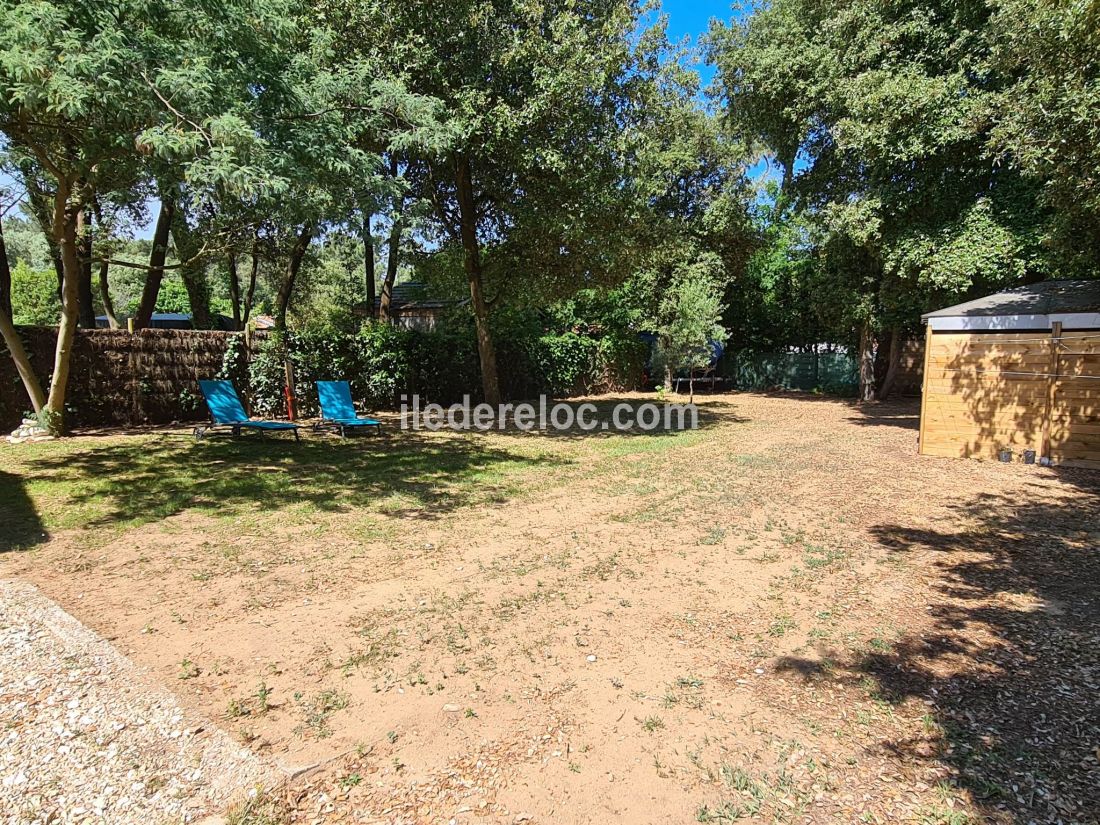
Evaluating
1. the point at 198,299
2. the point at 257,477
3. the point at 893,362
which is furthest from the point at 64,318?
the point at 893,362

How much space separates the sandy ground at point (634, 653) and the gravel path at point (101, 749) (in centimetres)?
13

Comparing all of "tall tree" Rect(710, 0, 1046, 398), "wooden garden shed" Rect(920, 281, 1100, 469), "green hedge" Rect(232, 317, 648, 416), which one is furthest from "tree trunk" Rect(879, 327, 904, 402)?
"wooden garden shed" Rect(920, 281, 1100, 469)

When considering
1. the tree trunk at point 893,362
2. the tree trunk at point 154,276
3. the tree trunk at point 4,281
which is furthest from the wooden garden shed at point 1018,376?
the tree trunk at point 154,276

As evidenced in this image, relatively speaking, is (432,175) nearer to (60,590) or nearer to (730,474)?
(730,474)

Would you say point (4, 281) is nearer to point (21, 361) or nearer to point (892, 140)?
point (21, 361)

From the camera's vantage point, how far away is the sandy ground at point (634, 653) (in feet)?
7.34

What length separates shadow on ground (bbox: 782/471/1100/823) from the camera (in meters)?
2.27

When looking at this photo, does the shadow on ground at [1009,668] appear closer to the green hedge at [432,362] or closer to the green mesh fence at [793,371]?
the green hedge at [432,362]

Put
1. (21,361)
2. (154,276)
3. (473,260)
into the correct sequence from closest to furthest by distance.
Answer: (21,361) → (473,260) → (154,276)

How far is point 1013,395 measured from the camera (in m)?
8.63

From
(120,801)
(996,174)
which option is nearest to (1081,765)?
(120,801)

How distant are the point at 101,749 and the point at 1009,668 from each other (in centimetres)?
434

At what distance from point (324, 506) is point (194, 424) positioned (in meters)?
6.42

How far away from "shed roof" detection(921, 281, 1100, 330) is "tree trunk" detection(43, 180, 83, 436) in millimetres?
13483
